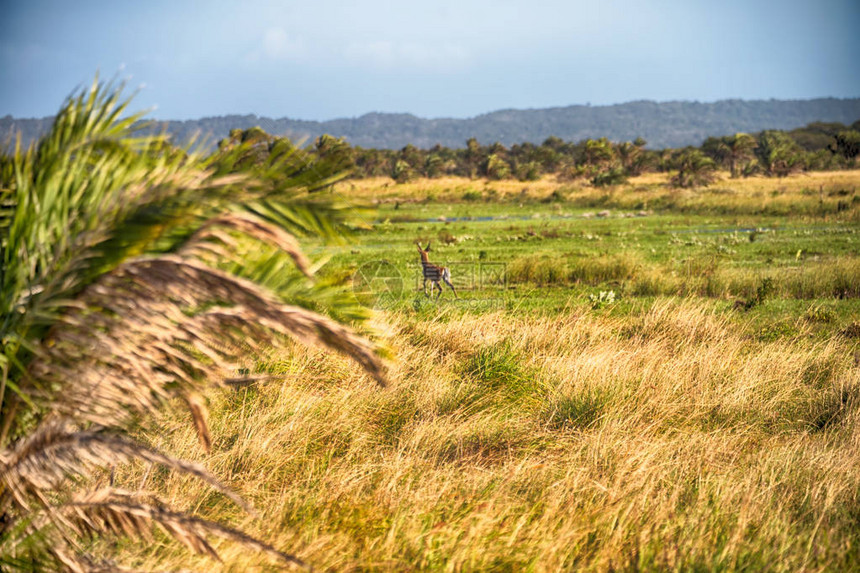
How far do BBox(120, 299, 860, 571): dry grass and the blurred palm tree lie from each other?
724 mm

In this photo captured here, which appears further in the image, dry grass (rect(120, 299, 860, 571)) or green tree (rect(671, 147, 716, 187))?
green tree (rect(671, 147, 716, 187))

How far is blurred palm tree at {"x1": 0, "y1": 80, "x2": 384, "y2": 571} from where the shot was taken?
7.36 ft

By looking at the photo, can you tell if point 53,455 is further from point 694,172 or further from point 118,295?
point 694,172

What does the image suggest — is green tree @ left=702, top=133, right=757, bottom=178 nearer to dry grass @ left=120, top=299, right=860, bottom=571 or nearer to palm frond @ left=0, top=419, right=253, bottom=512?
dry grass @ left=120, top=299, right=860, bottom=571

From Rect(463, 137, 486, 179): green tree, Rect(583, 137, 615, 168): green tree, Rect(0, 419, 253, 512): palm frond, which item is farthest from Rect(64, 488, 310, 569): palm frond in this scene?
Rect(463, 137, 486, 179): green tree

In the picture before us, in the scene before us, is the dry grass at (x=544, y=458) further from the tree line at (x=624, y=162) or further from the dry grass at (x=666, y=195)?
the tree line at (x=624, y=162)

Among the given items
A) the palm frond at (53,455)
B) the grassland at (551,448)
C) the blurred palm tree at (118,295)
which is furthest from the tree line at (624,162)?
the palm frond at (53,455)

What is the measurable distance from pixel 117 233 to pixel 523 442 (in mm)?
3313

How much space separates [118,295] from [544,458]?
10.0 ft

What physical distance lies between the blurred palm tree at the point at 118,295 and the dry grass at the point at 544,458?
0.72 meters

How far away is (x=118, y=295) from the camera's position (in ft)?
7.28

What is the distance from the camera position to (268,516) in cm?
356

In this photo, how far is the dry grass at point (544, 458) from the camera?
323 centimetres

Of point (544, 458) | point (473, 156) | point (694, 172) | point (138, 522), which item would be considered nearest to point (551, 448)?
point (544, 458)
